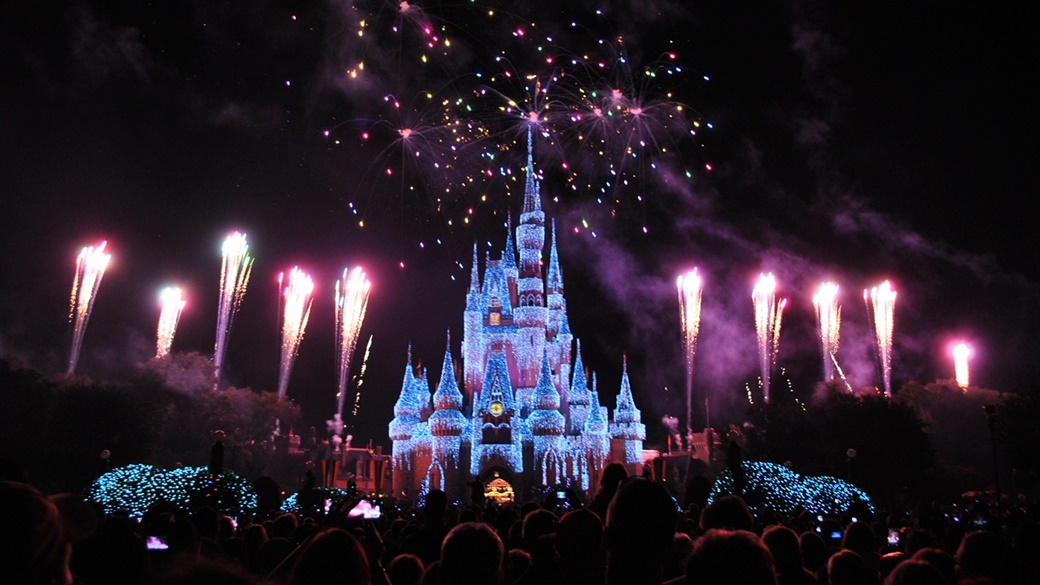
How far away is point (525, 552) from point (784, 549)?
2218mm

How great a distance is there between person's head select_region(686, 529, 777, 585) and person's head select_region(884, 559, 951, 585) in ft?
3.82

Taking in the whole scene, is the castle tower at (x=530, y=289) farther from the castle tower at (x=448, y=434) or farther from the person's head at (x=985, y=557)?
the person's head at (x=985, y=557)

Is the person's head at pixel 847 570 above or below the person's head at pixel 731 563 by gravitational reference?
below

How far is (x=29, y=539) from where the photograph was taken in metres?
2.70

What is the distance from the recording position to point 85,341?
59.0 meters

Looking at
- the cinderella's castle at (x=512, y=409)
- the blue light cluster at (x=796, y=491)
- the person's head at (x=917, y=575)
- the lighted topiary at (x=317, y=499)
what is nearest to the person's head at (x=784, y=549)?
the person's head at (x=917, y=575)

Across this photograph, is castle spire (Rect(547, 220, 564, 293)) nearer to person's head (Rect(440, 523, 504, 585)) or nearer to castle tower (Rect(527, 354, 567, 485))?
castle tower (Rect(527, 354, 567, 485))

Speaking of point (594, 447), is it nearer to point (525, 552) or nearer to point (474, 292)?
point (474, 292)

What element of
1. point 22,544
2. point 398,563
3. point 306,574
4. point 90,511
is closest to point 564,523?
point 398,563

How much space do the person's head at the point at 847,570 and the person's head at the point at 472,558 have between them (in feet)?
8.85

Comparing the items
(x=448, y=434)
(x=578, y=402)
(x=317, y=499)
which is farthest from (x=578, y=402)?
(x=317, y=499)

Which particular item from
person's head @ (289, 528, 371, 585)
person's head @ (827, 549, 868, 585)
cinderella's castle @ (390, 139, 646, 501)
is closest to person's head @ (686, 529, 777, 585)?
person's head @ (289, 528, 371, 585)

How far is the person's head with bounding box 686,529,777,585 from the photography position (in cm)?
301

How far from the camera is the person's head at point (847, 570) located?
556 cm
